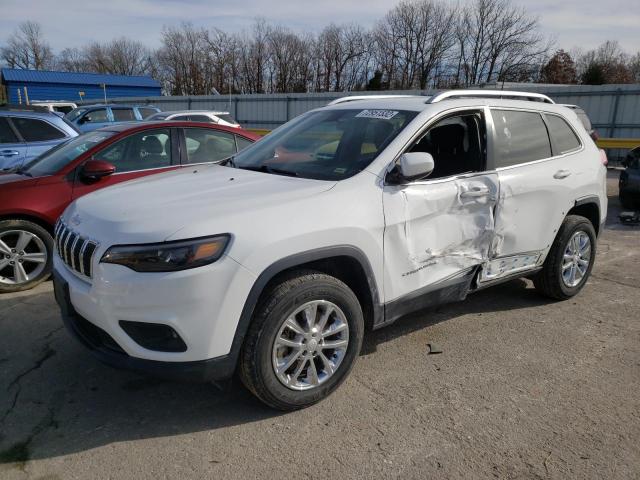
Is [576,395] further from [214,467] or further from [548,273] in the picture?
[214,467]

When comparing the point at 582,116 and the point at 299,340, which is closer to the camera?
the point at 299,340

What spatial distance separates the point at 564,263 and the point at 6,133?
756 cm

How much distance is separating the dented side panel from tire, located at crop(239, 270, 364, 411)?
0.36 meters

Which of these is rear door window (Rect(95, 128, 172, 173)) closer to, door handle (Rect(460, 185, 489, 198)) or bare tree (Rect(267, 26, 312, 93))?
door handle (Rect(460, 185, 489, 198))

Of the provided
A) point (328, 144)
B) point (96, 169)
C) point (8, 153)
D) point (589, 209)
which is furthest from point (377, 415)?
point (8, 153)

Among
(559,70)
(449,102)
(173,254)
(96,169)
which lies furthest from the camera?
(559,70)

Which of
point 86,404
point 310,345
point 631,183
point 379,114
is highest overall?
point 379,114

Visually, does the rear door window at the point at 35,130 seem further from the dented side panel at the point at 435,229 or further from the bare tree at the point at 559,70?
the bare tree at the point at 559,70

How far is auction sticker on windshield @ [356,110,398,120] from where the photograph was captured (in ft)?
11.6

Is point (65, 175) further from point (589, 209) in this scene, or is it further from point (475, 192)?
point (589, 209)

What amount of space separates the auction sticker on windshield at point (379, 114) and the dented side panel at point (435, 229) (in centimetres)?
58

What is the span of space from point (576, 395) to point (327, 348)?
159 cm

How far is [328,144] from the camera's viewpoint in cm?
358

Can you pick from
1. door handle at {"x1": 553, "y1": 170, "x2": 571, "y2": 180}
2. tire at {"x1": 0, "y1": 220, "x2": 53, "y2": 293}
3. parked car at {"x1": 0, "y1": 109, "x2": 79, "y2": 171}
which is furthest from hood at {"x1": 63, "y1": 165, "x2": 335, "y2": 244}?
parked car at {"x1": 0, "y1": 109, "x2": 79, "y2": 171}
